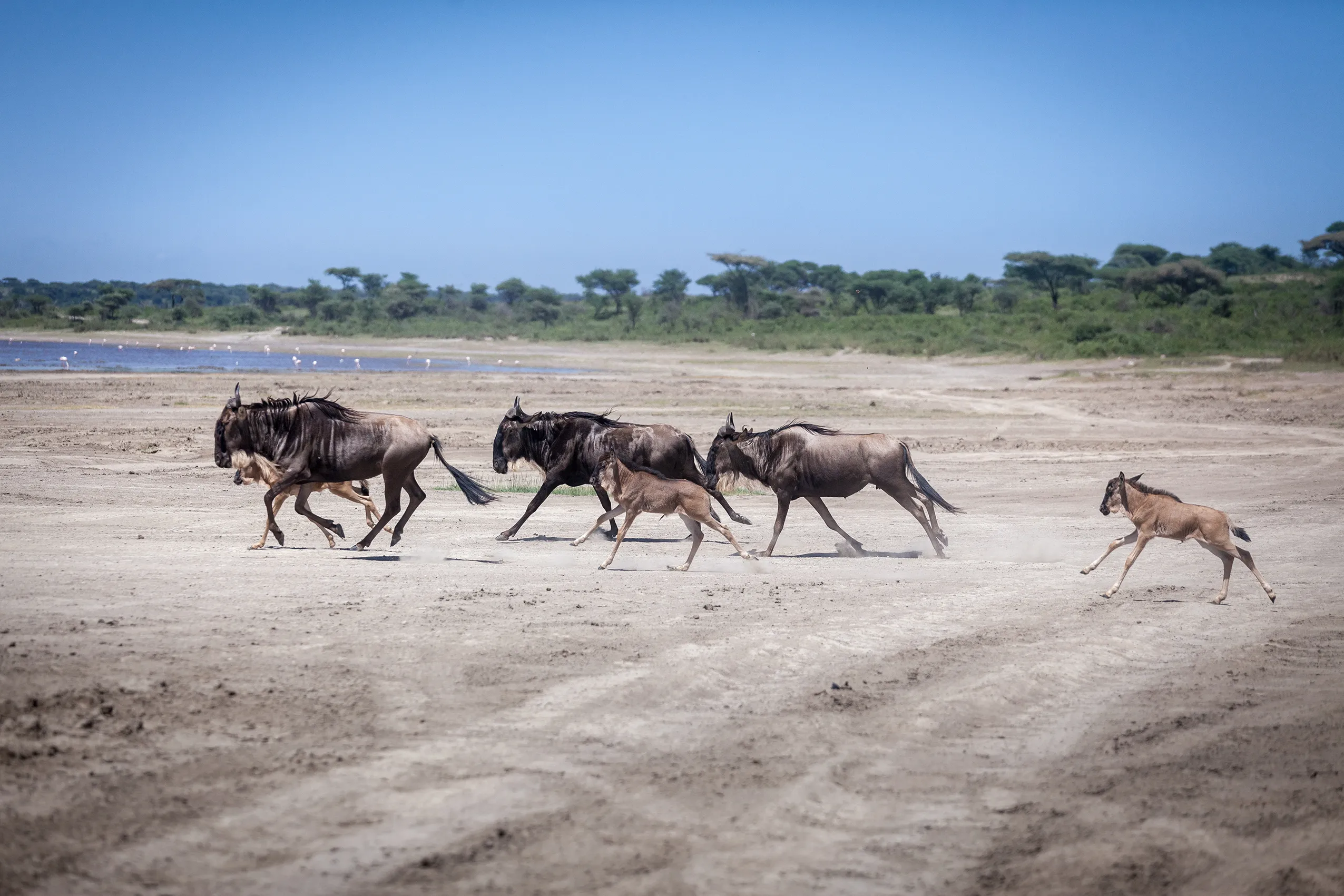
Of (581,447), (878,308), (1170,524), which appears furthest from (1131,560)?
(878,308)

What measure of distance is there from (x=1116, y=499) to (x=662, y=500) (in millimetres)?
4107

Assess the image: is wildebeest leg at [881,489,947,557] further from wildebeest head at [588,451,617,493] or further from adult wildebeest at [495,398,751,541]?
wildebeest head at [588,451,617,493]

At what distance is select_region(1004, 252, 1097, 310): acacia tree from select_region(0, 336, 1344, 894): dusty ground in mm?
73919

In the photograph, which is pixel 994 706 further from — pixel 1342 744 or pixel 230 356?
pixel 230 356

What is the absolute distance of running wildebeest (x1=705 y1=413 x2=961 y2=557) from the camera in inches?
546

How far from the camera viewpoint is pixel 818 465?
1395cm

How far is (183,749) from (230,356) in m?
60.7

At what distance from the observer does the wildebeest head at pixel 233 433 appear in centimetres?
1315

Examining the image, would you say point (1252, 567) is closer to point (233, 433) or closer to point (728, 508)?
point (728, 508)

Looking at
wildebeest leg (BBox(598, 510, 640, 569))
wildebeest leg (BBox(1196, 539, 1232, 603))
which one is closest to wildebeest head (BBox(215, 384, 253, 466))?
wildebeest leg (BBox(598, 510, 640, 569))

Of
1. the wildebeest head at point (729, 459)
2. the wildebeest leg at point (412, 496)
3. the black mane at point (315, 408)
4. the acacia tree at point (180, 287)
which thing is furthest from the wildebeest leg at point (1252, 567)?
the acacia tree at point (180, 287)

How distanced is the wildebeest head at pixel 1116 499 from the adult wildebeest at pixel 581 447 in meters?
4.58

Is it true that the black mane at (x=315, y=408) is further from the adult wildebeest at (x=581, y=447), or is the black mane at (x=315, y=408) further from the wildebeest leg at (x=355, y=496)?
the adult wildebeest at (x=581, y=447)

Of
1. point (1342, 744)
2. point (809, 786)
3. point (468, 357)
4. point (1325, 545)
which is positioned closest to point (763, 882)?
point (809, 786)
